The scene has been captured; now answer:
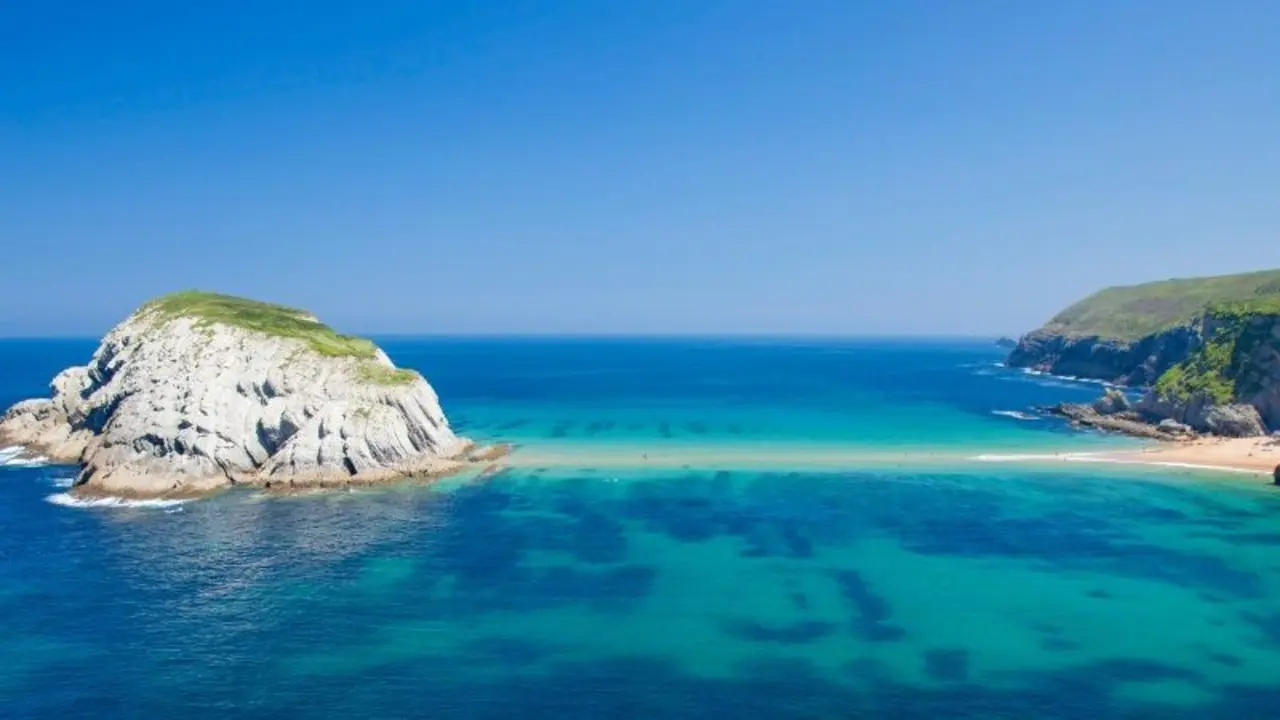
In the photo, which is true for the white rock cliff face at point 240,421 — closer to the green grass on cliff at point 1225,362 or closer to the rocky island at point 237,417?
the rocky island at point 237,417

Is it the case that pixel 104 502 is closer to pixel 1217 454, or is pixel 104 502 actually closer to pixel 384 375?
pixel 384 375

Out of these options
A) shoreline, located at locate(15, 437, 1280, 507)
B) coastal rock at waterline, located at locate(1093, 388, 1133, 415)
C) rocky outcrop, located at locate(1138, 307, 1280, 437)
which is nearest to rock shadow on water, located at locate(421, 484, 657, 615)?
shoreline, located at locate(15, 437, 1280, 507)

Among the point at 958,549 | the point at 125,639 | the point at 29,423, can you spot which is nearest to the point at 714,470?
the point at 958,549

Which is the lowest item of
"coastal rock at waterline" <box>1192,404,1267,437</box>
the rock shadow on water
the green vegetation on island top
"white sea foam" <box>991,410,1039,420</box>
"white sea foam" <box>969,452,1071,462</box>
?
the rock shadow on water

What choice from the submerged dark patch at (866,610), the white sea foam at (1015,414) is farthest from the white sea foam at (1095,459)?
the submerged dark patch at (866,610)

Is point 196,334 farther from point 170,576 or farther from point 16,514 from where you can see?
point 170,576

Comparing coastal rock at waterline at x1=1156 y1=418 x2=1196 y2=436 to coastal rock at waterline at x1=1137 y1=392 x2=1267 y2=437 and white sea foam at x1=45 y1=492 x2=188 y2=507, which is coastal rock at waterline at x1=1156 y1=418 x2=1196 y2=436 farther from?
white sea foam at x1=45 y1=492 x2=188 y2=507
